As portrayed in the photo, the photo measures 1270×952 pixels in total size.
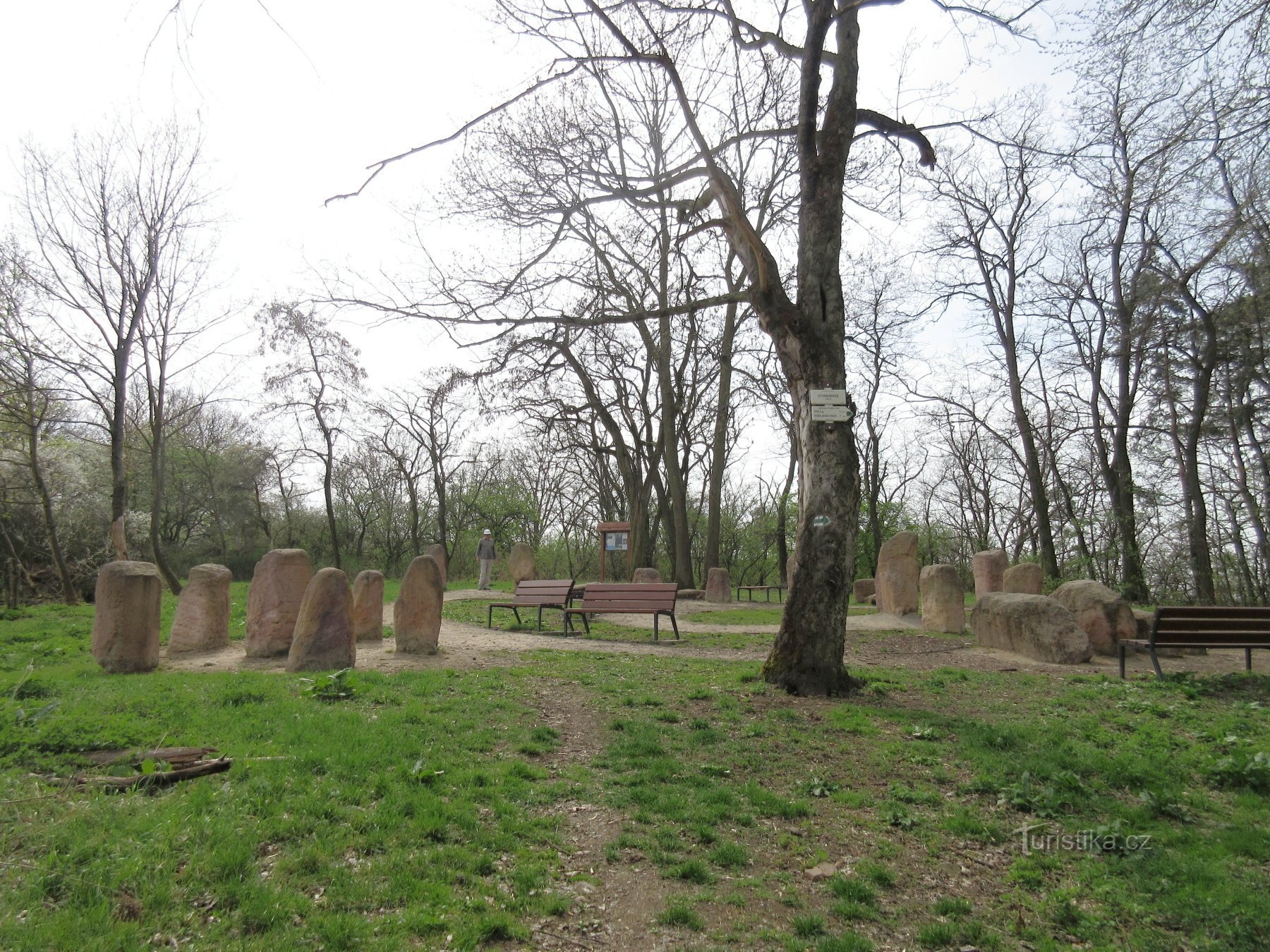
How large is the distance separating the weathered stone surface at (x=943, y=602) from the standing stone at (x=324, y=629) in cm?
929

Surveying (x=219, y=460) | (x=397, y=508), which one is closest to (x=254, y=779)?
(x=219, y=460)

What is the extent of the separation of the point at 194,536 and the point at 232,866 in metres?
32.2

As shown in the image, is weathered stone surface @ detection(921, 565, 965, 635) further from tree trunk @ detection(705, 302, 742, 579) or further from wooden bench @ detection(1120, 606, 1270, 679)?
tree trunk @ detection(705, 302, 742, 579)

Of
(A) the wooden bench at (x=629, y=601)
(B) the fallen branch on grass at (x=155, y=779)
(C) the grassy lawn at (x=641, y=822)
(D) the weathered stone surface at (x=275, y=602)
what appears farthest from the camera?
(A) the wooden bench at (x=629, y=601)

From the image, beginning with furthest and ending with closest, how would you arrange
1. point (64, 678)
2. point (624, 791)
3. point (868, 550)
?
1. point (868, 550)
2. point (64, 678)
3. point (624, 791)

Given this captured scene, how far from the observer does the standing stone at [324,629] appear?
7691 millimetres

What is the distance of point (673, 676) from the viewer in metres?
8.05

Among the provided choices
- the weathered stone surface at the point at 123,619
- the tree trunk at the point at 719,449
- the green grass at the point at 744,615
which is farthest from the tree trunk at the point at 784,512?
the weathered stone surface at the point at 123,619

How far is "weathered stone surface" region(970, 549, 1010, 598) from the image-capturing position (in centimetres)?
1564

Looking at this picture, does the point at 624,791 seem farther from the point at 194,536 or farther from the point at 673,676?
the point at 194,536

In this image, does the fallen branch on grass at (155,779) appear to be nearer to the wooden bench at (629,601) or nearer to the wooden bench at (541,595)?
the wooden bench at (629,601)

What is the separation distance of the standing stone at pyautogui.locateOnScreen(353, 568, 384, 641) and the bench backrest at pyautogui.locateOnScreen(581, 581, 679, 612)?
3822 millimetres

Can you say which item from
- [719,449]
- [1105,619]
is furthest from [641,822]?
[719,449]

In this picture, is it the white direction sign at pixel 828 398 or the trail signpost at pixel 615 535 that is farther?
the trail signpost at pixel 615 535
